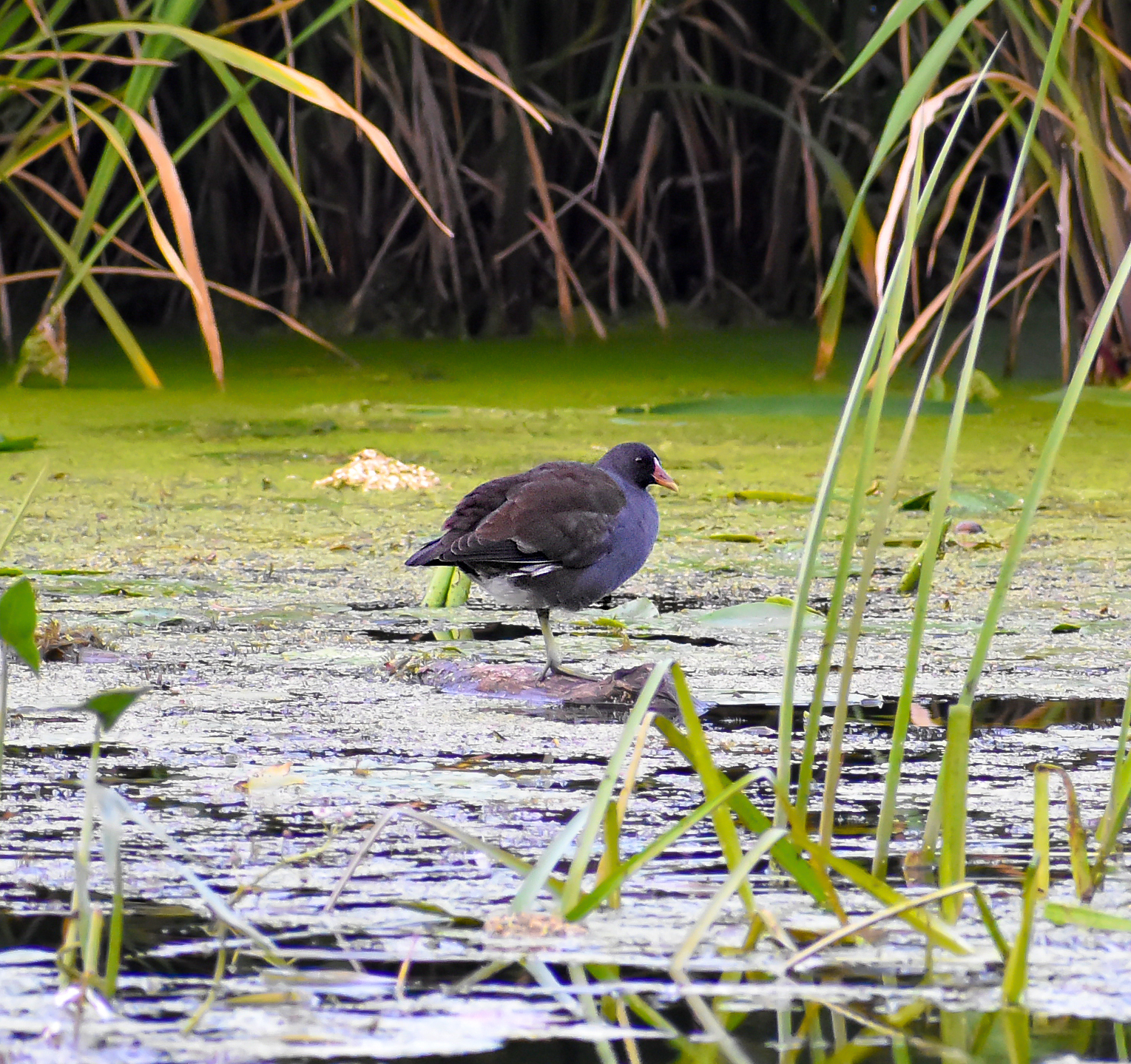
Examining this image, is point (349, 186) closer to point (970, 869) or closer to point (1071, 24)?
point (1071, 24)

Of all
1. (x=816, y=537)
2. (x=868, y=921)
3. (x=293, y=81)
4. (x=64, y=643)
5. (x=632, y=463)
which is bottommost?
(x=64, y=643)

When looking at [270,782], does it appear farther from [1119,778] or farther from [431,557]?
[1119,778]

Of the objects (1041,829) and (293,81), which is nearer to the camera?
(1041,829)

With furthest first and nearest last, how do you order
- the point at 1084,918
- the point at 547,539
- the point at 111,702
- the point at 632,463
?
the point at 632,463, the point at 547,539, the point at 1084,918, the point at 111,702

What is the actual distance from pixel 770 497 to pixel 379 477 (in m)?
0.75

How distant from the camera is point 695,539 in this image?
342 cm

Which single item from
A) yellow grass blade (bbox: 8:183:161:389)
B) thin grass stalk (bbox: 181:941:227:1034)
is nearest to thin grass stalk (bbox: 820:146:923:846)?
thin grass stalk (bbox: 181:941:227:1034)

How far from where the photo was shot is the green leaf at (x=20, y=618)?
4.78ft

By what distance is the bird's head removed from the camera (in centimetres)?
294

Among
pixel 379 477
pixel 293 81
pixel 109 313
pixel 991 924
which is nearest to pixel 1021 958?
pixel 991 924

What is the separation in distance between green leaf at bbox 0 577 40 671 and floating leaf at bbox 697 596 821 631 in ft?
4.48

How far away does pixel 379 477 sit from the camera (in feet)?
12.6

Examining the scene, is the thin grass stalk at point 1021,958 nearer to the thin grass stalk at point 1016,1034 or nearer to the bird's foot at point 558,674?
the thin grass stalk at point 1016,1034

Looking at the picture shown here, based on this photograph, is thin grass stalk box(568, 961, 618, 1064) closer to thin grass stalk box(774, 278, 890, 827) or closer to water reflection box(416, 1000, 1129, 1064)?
water reflection box(416, 1000, 1129, 1064)
